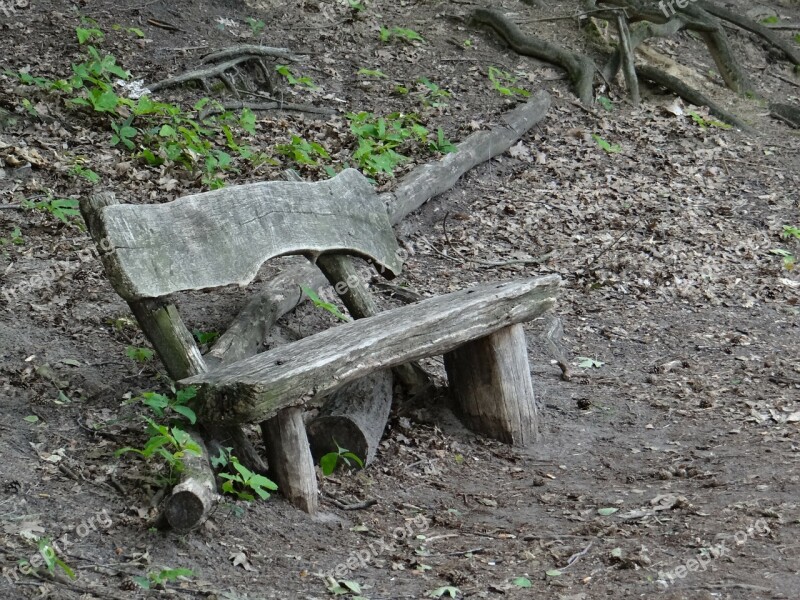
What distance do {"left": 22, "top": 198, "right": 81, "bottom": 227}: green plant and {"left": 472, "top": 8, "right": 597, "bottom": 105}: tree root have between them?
20.2ft

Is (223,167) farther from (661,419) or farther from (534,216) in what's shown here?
(661,419)

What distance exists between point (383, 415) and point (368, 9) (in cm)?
761

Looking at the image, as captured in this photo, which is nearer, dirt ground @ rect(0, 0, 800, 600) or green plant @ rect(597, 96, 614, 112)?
dirt ground @ rect(0, 0, 800, 600)

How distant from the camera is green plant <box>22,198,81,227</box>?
6285 mm

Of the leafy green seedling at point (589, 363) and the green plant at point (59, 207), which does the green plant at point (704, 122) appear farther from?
the green plant at point (59, 207)

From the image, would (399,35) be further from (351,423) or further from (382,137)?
(351,423)

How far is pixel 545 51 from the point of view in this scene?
10883mm

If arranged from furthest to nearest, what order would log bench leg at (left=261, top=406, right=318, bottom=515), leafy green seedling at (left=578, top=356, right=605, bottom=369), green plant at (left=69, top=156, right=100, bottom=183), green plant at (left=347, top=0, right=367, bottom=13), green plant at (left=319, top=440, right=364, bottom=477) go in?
green plant at (left=347, top=0, right=367, bottom=13)
green plant at (left=69, top=156, right=100, bottom=183)
leafy green seedling at (left=578, top=356, right=605, bottom=369)
green plant at (left=319, top=440, right=364, bottom=477)
log bench leg at (left=261, top=406, right=318, bottom=515)

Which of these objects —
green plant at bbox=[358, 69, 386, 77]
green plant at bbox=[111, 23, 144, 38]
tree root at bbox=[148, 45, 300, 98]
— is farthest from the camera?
green plant at bbox=[358, 69, 386, 77]

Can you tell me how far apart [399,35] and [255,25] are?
1713 mm

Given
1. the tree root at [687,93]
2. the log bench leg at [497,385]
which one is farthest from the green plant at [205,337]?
the tree root at [687,93]

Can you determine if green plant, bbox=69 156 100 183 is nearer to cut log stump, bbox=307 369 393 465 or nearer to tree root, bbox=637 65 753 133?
cut log stump, bbox=307 369 393 465

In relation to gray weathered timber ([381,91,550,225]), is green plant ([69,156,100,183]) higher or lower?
higher

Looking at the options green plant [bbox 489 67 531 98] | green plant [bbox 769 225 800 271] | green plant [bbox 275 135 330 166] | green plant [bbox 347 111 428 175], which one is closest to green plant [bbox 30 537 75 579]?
green plant [bbox 275 135 330 166]
